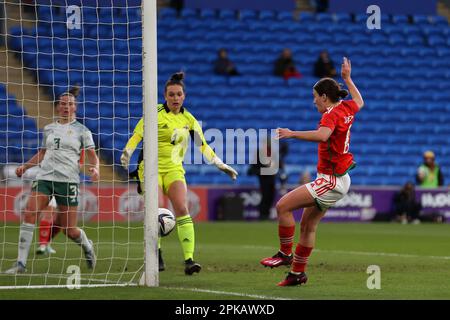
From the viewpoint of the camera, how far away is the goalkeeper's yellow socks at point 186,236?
1063 centimetres

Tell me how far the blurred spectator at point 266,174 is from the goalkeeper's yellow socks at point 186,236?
12150 mm

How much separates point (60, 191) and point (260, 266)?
2.51 m

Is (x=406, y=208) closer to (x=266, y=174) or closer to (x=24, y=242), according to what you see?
(x=266, y=174)

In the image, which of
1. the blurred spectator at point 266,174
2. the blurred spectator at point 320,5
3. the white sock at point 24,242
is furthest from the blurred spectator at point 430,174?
the white sock at point 24,242

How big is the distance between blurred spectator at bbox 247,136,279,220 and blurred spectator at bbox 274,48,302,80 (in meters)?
4.41

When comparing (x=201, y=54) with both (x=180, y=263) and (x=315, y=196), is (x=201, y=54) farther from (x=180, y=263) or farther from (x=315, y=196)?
(x=315, y=196)

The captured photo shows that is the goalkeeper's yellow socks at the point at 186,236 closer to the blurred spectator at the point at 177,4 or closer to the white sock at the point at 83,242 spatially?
the white sock at the point at 83,242

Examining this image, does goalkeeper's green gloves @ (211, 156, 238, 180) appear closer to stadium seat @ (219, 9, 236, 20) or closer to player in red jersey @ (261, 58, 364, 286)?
player in red jersey @ (261, 58, 364, 286)

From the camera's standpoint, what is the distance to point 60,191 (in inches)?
460

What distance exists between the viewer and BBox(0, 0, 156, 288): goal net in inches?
455

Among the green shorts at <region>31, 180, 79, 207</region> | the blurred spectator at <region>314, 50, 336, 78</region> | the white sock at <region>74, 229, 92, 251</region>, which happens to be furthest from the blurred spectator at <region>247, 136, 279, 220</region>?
the white sock at <region>74, 229, 92, 251</region>

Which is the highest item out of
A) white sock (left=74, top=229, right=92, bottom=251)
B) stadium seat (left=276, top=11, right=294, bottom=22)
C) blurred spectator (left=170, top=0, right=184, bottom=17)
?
blurred spectator (left=170, top=0, right=184, bottom=17)

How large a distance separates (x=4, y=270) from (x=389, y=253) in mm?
5683
